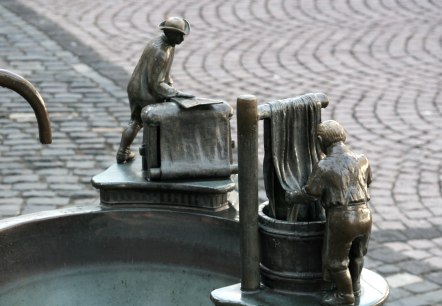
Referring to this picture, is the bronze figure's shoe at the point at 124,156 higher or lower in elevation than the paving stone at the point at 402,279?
higher

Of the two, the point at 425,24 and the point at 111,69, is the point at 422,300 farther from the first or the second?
the point at 425,24

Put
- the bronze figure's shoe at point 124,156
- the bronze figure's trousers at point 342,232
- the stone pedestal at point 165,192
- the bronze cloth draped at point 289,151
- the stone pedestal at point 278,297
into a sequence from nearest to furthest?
the bronze figure's trousers at point 342,232 → the stone pedestal at point 278,297 → the bronze cloth draped at point 289,151 → the stone pedestal at point 165,192 → the bronze figure's shoe at point 124,156

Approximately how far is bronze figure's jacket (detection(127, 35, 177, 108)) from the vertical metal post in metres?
1.07

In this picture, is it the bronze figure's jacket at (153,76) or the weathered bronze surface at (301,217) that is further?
the bronze figure's jacket at (153,76)

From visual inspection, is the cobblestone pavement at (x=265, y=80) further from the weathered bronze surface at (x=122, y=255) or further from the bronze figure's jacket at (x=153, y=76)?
the bronze figure's jacket at (x=153, y=76)

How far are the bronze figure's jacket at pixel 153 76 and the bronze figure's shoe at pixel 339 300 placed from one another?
1.42m

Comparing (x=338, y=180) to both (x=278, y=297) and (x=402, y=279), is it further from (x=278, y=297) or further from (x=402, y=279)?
(x=402, y=279)

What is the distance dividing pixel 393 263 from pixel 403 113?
364 cm

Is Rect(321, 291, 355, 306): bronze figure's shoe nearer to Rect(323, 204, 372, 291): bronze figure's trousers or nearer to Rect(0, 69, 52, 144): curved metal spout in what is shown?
Rect(323, 204, 372, 291): bronze figure's trousers

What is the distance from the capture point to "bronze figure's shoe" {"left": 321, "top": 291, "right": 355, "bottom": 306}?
11.9ft

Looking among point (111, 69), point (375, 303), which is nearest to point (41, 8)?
point (111, 69)

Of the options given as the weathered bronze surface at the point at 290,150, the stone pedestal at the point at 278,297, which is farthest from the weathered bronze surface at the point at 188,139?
the stone pedestal at the point at 278,297

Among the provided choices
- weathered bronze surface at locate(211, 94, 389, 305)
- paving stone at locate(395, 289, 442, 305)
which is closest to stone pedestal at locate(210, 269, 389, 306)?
weathered bronze surface at locate(211, 94, 389, 305)

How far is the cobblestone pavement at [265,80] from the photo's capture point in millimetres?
8297
